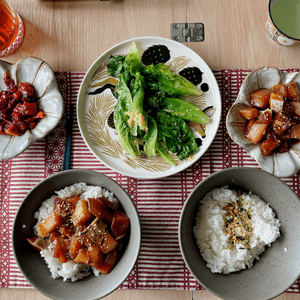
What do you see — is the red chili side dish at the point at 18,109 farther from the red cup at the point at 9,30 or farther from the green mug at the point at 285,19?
the green mug at the point at 285,19

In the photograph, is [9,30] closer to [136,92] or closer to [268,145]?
[136,92]

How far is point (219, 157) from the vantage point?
73.8 inches

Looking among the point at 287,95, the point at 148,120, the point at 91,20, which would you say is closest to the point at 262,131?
the point at 287,95

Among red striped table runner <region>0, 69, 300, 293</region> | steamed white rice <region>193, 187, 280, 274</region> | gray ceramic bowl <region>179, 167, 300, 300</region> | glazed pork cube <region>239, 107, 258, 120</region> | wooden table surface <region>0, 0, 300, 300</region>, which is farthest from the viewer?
wooden table surface <region>0, 0, 300, 300</region>

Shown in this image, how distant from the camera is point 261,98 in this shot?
171 centimetres

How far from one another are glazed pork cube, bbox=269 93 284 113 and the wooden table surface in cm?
34

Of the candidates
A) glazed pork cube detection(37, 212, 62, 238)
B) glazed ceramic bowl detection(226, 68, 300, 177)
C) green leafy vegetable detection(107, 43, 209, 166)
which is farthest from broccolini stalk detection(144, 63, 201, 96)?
glazed pork cube detection(37, 212, 62, 238)

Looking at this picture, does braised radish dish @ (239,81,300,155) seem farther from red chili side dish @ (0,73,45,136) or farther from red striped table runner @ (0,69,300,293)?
red chili side dish @ (0,73,45,136)

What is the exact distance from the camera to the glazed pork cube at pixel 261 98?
1.71 metres

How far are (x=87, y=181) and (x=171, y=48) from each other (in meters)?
0.98

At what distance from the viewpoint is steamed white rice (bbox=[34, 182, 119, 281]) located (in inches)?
61.3

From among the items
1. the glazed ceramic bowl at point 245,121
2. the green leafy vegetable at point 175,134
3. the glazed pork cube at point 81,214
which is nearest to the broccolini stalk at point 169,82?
the green leafy vegetable at point 175,134

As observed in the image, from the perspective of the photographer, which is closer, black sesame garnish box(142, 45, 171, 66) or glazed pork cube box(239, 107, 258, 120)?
glazed pork cube box(239, 107, 258, 120)

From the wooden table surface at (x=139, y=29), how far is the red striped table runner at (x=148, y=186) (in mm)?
137
